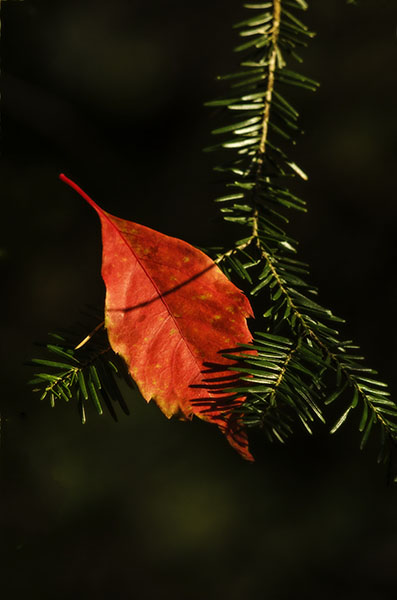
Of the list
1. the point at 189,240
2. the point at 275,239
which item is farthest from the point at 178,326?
the point at 189,240

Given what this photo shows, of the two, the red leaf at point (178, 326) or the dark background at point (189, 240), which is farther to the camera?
the dark background at point (189, 240)

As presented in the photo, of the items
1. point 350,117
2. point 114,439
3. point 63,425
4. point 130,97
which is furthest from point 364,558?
point 130,97

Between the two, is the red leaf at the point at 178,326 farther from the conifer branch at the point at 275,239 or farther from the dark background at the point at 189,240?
the dark background at the point at 189,240

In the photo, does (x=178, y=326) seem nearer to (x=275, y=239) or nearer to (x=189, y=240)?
(x=275, y=239)

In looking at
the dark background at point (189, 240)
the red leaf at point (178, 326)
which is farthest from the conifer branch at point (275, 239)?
the dark background at point (189, 240)

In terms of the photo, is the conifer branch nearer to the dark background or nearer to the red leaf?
the red leaf

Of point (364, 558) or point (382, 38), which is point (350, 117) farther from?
point (364, 558)

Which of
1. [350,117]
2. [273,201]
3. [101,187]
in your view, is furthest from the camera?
[101,187]
